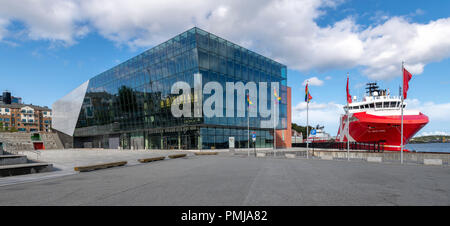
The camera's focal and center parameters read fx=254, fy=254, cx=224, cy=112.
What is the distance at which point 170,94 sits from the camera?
4428cm

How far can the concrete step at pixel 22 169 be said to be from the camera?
15.2m

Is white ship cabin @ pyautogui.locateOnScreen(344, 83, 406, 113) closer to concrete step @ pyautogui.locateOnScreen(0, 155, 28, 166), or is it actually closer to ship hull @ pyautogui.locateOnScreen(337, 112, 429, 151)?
ship hull @ pyautogui.locateOnScreen(337, 112, 429, 151)

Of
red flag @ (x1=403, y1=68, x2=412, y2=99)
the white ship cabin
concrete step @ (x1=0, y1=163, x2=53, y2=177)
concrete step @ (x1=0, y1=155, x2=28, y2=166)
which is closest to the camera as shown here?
concrete step @ (x1=0, y1=163, x2=53, y2=177)

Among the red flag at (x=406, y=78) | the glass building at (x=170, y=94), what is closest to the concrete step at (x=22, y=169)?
the glass building at (x=170, y=94)

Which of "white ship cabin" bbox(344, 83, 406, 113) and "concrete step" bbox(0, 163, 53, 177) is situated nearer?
"concrete step" bbox(0, 163, 53, 177)

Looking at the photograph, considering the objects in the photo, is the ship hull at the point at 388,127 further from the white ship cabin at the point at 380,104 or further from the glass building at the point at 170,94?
the glass building at the point at 170,94

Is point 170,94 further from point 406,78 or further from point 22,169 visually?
point 406,78

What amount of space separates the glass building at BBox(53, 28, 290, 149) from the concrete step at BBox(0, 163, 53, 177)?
967 inches

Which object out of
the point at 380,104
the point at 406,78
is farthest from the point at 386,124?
the point at 406,78

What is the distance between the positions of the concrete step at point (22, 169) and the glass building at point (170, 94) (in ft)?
80.6

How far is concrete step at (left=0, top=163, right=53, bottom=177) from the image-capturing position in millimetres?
15188

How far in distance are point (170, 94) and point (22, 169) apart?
29.1 metres

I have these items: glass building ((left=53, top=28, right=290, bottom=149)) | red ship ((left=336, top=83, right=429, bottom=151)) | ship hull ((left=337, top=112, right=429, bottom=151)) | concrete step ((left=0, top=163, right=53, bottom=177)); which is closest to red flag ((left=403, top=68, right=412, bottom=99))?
red ship ((left=336, top=83, right=429, bottom=151))

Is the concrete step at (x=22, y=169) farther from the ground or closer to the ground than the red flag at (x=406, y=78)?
closer to the ground
